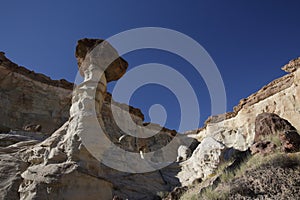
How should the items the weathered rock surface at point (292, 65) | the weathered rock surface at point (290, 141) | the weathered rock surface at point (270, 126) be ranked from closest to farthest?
the weathered rock surface at point (290, 141) → the weathered rock surface at point (270, 126) → the weathered rock surface at point (292, 65)

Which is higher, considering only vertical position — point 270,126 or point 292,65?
point 292,65

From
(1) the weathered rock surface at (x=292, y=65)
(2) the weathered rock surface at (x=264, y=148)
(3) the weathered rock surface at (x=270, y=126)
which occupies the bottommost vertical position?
(2) the weathered rock surface at (x=264, y=148)

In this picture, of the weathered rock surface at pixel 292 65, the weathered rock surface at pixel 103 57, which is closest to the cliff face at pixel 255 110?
the weathered rock surface at pixel 292 65

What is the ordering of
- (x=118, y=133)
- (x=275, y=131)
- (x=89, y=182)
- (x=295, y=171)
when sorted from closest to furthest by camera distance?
1. (x=295, y=171)
2. (x=275, y=131)
3. (x=89, y=182)
4. (x=118, y=133)

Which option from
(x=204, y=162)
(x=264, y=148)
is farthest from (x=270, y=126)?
(x=204, y=162)

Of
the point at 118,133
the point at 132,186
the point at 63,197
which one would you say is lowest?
the point at 63,197

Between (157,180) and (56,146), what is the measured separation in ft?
15.5

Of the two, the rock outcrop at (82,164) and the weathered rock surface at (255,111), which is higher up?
the weathered rock surface at (255,111)

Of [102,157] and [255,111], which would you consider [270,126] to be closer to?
[102,157]

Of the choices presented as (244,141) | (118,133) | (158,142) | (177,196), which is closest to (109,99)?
(118,133)

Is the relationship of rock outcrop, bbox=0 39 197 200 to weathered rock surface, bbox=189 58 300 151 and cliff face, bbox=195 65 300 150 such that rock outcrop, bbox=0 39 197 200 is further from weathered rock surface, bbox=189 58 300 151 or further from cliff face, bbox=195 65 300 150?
cliff face, bbox=195 65 300 150

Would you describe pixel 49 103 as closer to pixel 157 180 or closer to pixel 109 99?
pixel 109 99

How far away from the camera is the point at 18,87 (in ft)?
91.2

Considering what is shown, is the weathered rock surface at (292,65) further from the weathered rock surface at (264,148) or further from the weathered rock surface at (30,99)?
the weathered rock surface at (30,99)
